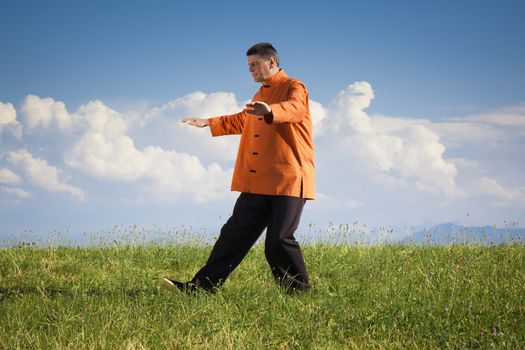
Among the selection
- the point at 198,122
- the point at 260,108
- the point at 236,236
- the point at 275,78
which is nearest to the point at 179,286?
the point at 236,236

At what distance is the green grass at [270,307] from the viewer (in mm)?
4555

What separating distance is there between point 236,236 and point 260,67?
1.75m

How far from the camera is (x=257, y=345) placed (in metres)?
4.52

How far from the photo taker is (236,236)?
6137mm

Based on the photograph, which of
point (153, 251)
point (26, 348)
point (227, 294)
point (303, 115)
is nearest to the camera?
point (26, 348)

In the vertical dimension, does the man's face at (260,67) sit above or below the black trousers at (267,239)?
above

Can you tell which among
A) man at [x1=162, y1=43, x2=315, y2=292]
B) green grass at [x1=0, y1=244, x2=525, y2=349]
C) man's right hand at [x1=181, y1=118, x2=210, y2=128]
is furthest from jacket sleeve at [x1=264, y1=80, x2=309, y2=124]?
green grass at [x1=0, y1=244, x2=525, y2=349]

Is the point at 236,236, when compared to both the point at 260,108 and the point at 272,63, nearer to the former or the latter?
the point at 260,108

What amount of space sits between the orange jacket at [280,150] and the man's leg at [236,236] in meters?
0.17

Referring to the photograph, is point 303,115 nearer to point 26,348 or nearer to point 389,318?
point 389,318

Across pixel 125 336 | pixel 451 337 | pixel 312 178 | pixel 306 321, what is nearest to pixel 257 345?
pixel 306 321

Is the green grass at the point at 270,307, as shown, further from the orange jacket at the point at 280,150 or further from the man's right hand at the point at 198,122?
the man's right hand at the point at 198,122

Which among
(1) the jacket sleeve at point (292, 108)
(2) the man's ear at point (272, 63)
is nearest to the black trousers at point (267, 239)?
(1) the jacket sleeve at point (292, 108)

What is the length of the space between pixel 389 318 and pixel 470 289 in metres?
1.39
